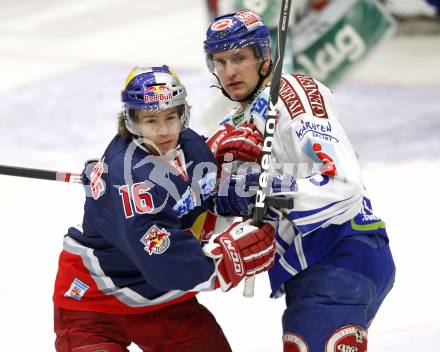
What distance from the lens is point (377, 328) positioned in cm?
473

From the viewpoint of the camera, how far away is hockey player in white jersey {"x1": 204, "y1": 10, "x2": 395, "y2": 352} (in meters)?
3.39

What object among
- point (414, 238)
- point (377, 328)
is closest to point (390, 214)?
point (414, 238)

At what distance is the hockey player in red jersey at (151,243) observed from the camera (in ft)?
10.7

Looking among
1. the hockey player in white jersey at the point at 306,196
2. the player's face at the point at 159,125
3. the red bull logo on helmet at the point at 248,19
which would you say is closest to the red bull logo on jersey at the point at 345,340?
the hockey player in white jersey at the point at 306,196

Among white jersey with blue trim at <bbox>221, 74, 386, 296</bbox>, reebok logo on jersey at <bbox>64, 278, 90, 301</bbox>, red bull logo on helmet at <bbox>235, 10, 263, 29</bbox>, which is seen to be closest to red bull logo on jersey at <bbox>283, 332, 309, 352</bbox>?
white jersey with blue trim at <bbox>221, 74, 386, 296</bbox>

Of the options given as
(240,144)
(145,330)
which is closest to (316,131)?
(240,144)

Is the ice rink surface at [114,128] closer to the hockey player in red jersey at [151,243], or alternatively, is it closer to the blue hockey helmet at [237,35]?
the hockey player in red jersey at [151,243]

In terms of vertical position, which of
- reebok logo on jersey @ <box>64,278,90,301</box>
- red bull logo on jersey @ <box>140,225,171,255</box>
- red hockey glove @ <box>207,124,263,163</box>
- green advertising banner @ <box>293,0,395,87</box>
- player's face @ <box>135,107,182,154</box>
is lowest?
green advertising banner @ <box>293,0,395,87</box>

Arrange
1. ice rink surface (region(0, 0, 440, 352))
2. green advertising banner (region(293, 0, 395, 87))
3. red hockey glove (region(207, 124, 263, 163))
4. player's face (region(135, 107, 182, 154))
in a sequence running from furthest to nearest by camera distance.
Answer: green advertising banner (region(293, 0, 395, 87)) < ice rink surface (region(0, 0, 440, 352)) < red hockey glove (region(207, 124, 263, 163)) < player's face (region(135, 107, 182, 154))

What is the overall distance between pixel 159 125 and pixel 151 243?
37 cm

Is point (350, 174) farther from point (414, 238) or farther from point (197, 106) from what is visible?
point (197, 106)

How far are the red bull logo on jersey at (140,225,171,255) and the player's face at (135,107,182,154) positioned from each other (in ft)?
0.94

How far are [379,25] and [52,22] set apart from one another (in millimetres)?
4374

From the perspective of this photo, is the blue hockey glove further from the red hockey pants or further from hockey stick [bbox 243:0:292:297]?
the red hockey pants
